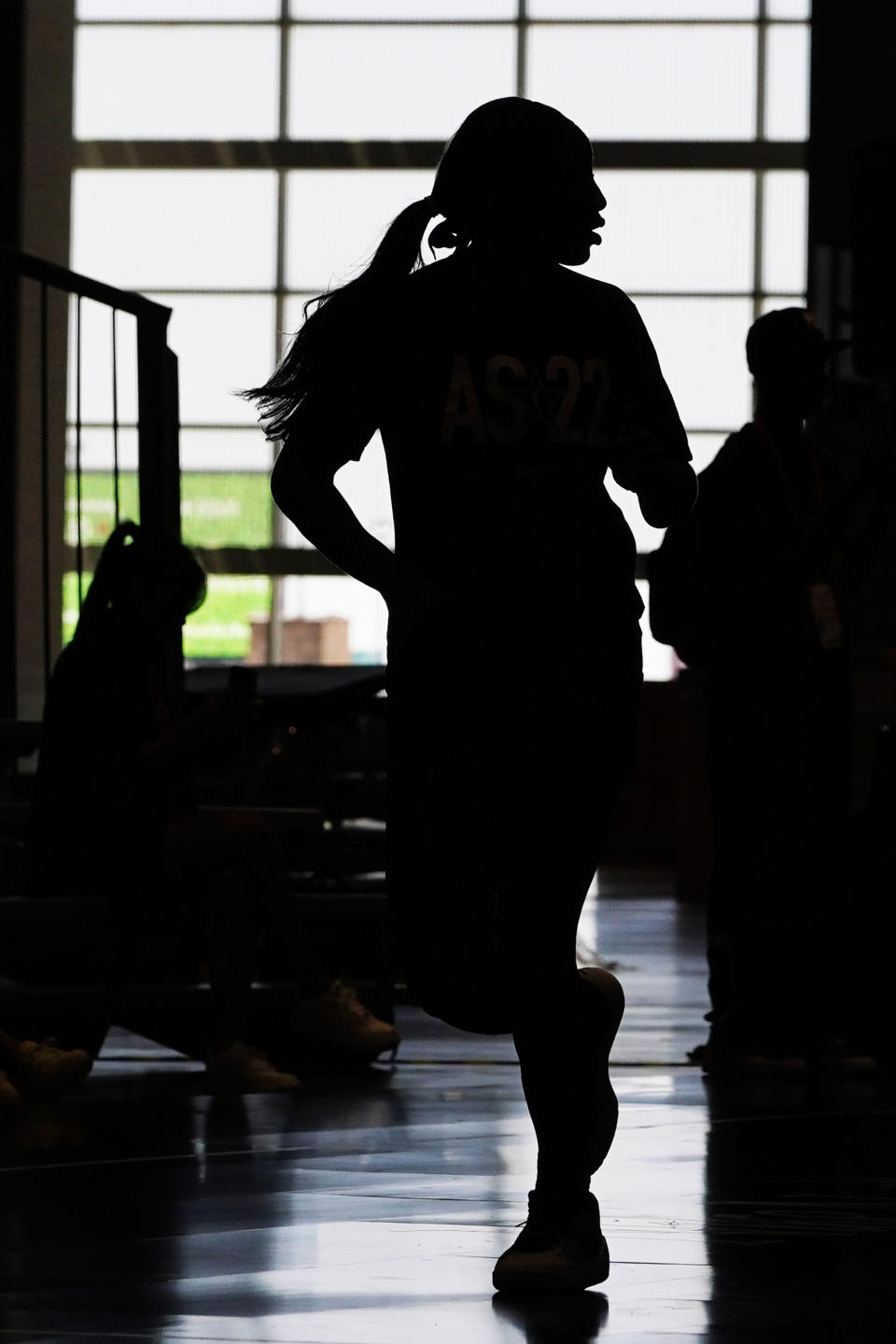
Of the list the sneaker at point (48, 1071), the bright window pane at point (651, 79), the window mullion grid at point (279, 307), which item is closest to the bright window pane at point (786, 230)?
the bright window pane at point (651, 79)

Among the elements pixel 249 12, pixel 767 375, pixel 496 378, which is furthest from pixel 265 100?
pixel 496 378

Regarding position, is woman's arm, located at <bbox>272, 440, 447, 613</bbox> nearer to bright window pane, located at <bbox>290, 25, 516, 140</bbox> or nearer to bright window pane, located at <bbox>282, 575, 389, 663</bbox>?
bright window pane, located at <bbox>282, 575, 389, 663</bbox>

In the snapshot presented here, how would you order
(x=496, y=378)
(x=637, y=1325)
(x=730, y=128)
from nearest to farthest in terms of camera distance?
1. (x=637, y=1325)
2. (x=496, y=378)
3. (x=730, y=128)

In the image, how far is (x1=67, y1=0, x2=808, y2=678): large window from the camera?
66.6ft

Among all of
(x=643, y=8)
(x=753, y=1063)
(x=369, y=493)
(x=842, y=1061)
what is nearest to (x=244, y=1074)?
(x=753, y=1063)

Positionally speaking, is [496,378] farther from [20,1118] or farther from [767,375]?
[767,375]

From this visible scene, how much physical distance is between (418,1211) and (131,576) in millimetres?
2198

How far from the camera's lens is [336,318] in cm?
265

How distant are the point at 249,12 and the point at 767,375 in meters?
16.8

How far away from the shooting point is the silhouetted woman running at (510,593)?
2.57 meters

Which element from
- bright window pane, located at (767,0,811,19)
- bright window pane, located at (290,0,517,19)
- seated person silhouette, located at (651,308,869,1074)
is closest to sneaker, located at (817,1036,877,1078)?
seated person silhouette, located at (651,308,869,1074)

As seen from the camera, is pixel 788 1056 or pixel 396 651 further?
pixel 788 1056

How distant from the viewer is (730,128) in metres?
20.3

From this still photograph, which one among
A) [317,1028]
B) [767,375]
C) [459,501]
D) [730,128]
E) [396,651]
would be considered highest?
[730,128]
